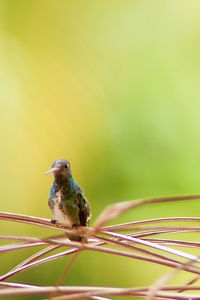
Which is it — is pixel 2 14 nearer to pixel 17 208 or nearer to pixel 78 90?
pixel 78 90

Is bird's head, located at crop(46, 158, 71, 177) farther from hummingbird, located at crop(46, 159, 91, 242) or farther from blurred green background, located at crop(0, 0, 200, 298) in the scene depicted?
blurred green background, located at crop(0, 0, 200, 298)

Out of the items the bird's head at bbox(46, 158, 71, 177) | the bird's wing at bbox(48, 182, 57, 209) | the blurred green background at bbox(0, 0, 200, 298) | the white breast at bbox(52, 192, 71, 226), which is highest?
the blurred green background at bbox(0, 0, 200, 298)

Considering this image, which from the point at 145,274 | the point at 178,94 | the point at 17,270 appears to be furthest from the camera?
the point at 178,94

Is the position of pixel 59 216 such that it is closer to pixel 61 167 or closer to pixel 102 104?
pixel 61 167

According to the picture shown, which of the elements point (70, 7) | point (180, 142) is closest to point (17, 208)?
point (180, 142)

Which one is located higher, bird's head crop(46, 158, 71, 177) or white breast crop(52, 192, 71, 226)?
bird's head crop(46, 158, 71, 177)

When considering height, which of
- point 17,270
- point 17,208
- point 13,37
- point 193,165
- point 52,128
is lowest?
point 17,270

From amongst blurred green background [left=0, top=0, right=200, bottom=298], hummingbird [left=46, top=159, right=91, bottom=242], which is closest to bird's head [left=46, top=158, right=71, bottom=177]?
hummingbird [left=46, top=159, right=91, bottom=242]
